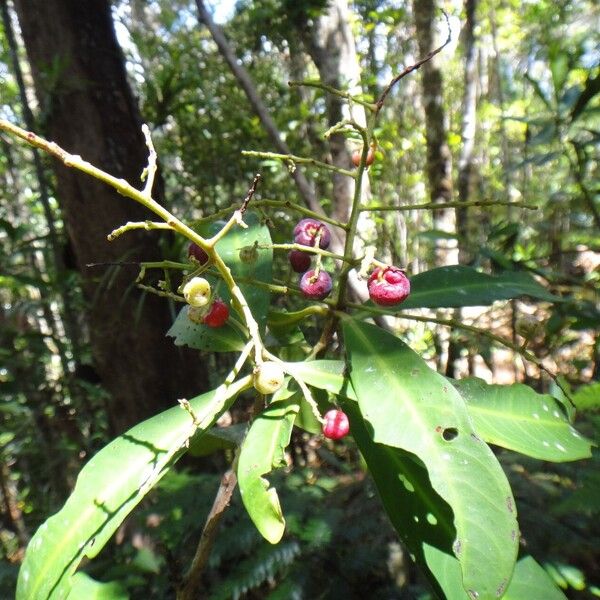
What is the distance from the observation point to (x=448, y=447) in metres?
0.72

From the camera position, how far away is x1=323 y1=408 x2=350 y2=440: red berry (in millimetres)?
824

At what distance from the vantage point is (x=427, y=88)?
3.81 metres

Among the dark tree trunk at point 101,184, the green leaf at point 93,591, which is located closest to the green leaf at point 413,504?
the green leaf at point 93,591

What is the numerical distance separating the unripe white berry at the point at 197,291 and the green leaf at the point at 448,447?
0.84ft

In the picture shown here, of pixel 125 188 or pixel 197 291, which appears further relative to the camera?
pixel 197 291

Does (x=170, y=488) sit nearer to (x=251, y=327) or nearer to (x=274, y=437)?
(x=274, y=437)

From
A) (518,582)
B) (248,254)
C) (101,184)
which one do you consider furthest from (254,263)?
(101,184)

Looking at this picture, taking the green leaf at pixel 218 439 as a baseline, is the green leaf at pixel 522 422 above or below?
above

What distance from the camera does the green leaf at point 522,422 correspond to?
852 mm

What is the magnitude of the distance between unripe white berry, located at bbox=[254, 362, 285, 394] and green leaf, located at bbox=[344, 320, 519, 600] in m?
0.14

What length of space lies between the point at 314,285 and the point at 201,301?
245 mm

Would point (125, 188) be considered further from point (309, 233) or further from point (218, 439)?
point (218, 439)

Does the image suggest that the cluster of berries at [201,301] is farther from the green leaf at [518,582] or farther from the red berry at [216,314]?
the green leaf at [518,582]

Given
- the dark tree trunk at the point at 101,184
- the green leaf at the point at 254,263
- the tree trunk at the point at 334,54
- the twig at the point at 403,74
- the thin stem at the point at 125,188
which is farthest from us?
the tree trunk at the point at 334,54
